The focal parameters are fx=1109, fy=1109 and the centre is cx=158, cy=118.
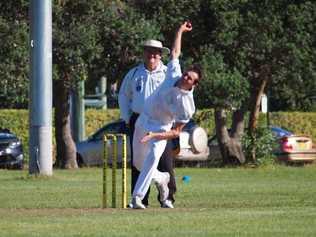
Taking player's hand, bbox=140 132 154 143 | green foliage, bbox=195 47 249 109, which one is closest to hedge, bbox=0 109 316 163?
green foliage, bbox=195 47 249 109

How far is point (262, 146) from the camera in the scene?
33500 millimetres

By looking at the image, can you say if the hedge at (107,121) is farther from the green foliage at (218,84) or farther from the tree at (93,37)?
the tree at (93,37)

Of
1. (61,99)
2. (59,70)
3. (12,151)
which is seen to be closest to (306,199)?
(59,70)

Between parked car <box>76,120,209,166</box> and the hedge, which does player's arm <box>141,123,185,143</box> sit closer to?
parked car <box>76,120,209,166</box>

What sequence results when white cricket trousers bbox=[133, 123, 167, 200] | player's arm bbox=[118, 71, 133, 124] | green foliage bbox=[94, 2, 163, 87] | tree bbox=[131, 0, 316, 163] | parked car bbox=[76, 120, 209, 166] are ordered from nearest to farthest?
white cricket trousers bbox=[133, 123, 167, 200], player's arm bbox=[118, 71, 133, 124], green foliage bbox=[94, 2, 163, 87], tree bbox=[131, 0, 316, 163], parked car bbox=[76, 120, 209, 166]

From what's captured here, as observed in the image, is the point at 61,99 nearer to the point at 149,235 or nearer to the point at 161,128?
the point at 161,128

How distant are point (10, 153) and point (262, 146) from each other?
26.2ft

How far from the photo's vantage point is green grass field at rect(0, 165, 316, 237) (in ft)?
37.6

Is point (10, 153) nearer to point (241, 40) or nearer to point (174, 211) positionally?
point (241, 40)

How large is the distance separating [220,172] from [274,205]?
13.9 meters

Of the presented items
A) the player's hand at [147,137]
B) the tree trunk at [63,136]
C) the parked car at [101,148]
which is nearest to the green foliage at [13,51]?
the tree trunk at [63,136]

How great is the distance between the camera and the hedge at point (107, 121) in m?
43.3

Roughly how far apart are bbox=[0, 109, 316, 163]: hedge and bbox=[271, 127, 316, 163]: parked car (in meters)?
4.60

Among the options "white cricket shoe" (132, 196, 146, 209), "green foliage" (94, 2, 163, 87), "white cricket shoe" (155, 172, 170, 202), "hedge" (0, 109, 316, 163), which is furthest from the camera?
"hedge" (0, 109, 316, 163)
